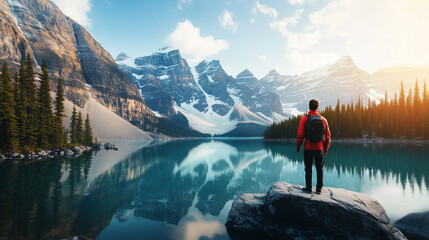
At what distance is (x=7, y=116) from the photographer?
104ft

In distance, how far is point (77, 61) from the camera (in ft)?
585

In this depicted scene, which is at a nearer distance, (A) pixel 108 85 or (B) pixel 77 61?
(B) pixel 77 61

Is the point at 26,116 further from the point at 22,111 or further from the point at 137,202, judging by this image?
the point at 137,202

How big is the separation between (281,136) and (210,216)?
105 m

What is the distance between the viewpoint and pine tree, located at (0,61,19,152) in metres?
31.5

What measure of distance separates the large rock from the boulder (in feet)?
5.31

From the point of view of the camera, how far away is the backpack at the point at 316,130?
23.9ft

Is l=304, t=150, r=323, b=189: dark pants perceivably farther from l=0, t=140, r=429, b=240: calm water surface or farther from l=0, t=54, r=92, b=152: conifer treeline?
l=0, t=54, r=92, b=152: conifer treeline

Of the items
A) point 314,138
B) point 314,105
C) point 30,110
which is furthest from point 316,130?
point 30,110

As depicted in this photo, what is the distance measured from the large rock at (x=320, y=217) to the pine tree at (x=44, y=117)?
43.2m

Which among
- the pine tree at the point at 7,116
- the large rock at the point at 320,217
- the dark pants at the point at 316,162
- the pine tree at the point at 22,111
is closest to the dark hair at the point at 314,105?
the dark pants at the point at 316,162

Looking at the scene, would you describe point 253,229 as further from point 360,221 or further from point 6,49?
point 6,49

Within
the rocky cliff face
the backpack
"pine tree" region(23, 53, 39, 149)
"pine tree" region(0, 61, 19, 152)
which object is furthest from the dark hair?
the rocky cliff face

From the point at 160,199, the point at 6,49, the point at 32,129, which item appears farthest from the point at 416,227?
the point at 6,49
